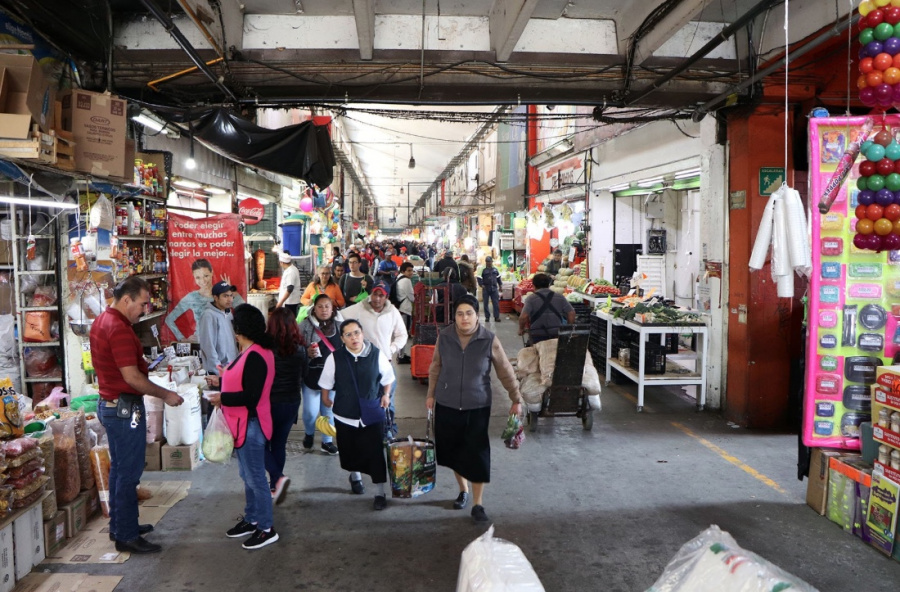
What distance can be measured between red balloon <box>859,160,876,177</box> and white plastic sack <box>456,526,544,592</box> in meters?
3.66

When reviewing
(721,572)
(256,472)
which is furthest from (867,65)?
(256,472)

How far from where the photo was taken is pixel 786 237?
4.58 m

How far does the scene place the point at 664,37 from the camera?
5867 mm

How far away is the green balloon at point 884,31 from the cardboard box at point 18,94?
583 cm

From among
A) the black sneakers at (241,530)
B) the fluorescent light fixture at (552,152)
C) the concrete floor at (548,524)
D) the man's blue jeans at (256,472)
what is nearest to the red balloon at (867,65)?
the concrete floor at (548,524)

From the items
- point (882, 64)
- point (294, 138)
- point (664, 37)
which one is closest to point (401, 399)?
point (294, 138)

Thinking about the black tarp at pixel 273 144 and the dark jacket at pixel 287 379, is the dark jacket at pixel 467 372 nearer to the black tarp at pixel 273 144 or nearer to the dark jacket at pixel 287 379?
the dark jacket at pixel 287 379

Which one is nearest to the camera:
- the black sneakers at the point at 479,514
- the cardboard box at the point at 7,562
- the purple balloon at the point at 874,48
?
the cardboard box at the point at 7,562

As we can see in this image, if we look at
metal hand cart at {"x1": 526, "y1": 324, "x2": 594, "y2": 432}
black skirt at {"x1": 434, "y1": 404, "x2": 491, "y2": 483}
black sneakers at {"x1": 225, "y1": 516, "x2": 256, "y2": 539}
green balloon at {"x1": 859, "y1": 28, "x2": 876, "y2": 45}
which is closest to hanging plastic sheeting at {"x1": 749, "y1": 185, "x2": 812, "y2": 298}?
green balloon at {"x1": 859, "y1": 28, "x2": 876, "y2": 45}

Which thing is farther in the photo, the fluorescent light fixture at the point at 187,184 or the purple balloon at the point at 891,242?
the fluorescent light fixture at the point at 187,184

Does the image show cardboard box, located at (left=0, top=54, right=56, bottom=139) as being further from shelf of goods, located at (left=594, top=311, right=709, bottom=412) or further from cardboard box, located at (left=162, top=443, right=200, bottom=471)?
shelf of goods, located at (left=594, top=311, right=709, bottom=412)

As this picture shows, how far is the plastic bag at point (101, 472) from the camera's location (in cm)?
463

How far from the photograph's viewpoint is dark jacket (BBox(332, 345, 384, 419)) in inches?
182

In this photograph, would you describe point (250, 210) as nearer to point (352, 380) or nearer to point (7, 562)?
point (352, 380)
